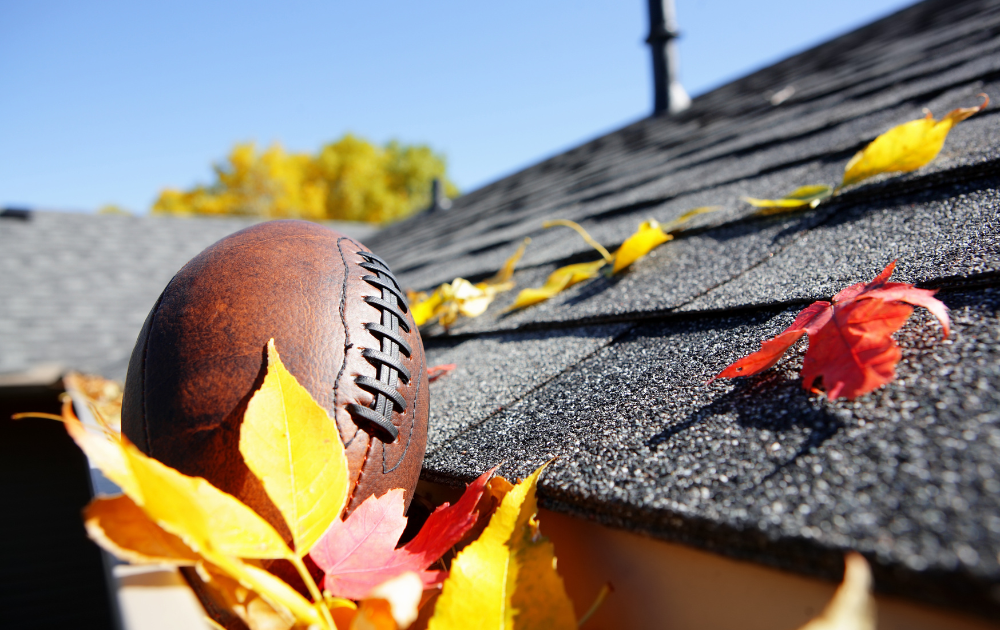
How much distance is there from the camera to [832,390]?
1.68 feet

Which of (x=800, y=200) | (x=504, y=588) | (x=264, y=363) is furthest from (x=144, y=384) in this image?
(x=800, y=200)

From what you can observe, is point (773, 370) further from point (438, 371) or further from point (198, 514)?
point (438, 371)

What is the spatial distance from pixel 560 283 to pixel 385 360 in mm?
732

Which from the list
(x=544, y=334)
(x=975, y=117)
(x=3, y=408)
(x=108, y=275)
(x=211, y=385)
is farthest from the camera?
(x=108, y=275)

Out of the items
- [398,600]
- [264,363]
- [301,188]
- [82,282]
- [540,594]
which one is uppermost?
[301,188]

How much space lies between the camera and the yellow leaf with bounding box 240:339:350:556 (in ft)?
1.73

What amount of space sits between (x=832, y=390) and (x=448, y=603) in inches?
15.4

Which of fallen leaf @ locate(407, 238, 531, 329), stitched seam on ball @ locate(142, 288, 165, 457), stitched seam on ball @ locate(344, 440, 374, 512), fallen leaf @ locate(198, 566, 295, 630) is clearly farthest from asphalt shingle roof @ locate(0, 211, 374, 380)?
fallen leaf @ locate(198, 566, 295, 630)

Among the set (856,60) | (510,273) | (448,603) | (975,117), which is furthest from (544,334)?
(856,60)

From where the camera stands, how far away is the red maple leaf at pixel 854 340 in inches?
19.9

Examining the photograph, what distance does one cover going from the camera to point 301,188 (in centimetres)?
2928

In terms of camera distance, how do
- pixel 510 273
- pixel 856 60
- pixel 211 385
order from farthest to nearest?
pixel 856 60 < pixel 510 273 < pixel 211 385

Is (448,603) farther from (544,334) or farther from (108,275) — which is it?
(108,275)

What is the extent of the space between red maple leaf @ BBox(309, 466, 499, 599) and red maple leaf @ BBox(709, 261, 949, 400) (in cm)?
35
